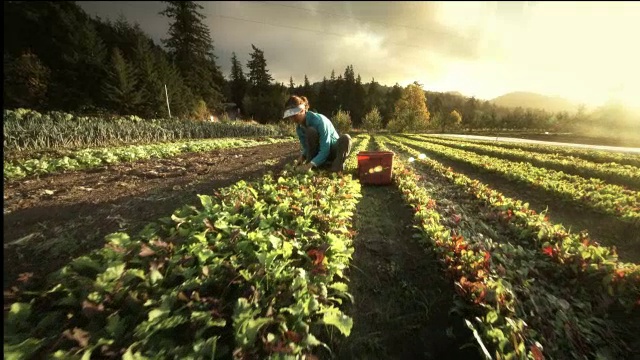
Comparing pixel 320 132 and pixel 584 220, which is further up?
pixel 320 132

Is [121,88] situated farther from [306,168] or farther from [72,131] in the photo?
[306,168]

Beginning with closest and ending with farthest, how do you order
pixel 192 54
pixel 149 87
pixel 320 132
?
pixel 320 132, pixel 149 87, pixel 192 54

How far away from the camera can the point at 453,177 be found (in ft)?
27.8

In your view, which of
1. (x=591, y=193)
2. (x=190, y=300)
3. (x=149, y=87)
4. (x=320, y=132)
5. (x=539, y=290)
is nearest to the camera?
(x=190, y=300)

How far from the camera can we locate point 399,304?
2898 millimetres

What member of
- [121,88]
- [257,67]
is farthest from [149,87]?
[257,67]

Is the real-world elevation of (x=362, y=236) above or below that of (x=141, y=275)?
below

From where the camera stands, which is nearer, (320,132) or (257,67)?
(320,132)

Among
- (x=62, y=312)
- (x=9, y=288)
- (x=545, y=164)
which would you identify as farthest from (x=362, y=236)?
(x=545, y=164)

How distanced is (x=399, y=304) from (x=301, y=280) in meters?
1.16

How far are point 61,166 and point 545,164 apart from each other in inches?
627

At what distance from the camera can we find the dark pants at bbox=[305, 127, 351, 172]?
654 cm

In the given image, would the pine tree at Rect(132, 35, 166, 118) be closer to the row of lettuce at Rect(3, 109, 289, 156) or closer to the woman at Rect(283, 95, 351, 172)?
the row of lettuce at Rect(3, 109, 289, 156)

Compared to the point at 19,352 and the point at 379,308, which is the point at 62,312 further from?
the point at 379,308
